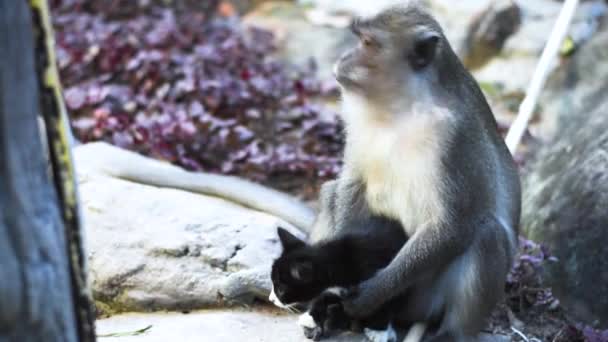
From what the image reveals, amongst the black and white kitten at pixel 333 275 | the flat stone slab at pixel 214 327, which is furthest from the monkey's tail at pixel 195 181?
the black and white kitten at pixel 333 275

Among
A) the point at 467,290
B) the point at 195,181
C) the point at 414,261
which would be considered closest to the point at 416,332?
the point at 467,290

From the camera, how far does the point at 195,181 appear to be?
17.3 feet

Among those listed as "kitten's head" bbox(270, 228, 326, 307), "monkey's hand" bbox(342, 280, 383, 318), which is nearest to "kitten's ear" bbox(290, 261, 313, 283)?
"kitten's head" bbox(270, 228, 326, 307)

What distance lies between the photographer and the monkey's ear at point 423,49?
3.44m

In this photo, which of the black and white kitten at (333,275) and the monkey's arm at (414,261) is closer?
the monkey's arm at (414,261)

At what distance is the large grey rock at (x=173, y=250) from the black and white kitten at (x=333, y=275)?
1.32 ft

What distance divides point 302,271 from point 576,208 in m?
2.08

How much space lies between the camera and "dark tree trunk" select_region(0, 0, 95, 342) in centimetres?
216

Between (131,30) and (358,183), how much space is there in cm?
523

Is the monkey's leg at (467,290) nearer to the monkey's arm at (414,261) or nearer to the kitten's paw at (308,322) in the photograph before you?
the monkey's arm at (414,261)

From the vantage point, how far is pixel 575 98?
7.23 metres

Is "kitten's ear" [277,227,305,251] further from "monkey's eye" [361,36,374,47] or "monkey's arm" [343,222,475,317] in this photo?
"monkey's eye" [361,36,374,47]

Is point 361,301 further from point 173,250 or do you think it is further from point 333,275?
point 173,250

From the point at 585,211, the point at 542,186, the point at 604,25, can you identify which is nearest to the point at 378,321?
the point at 585,211
